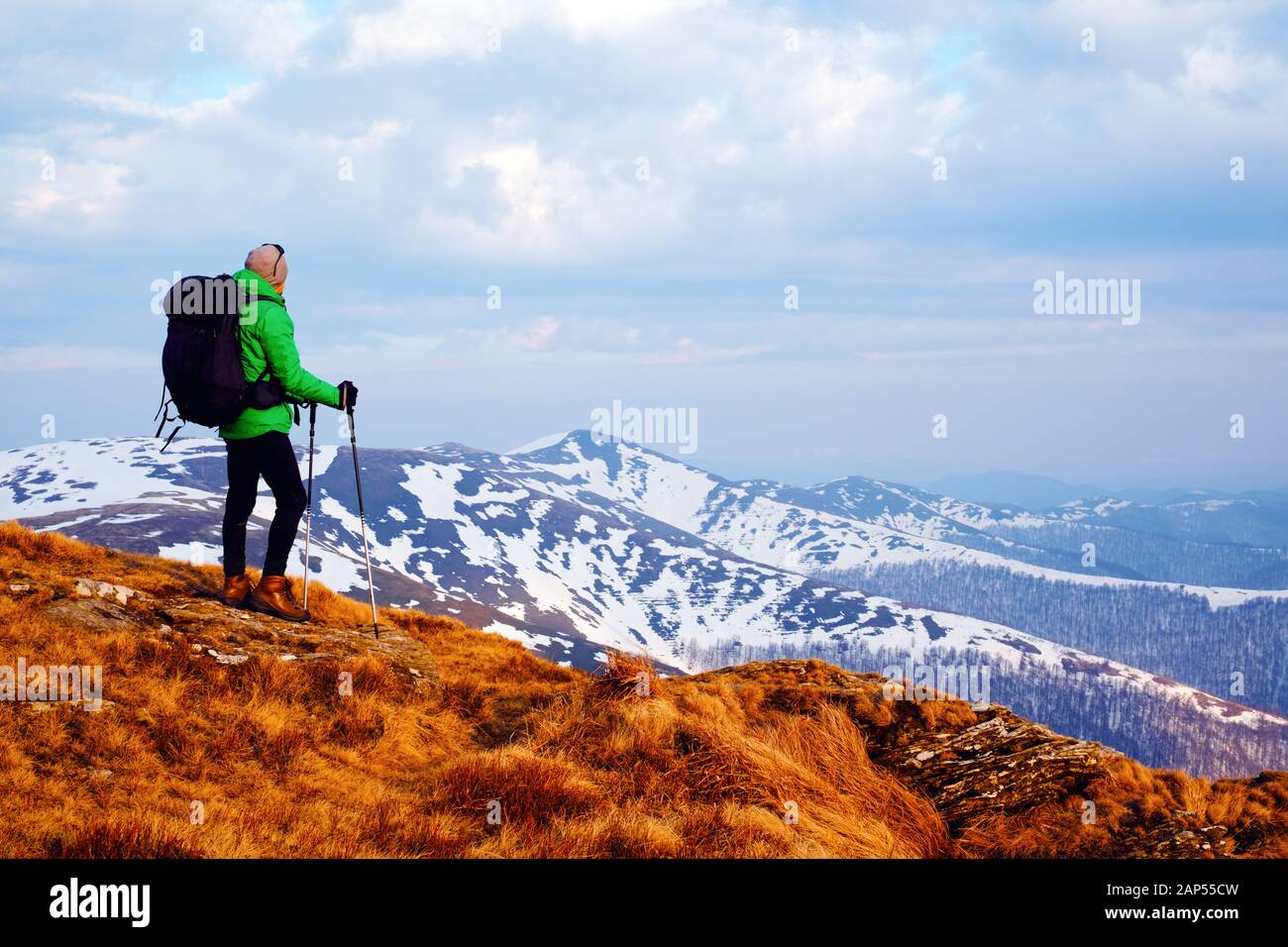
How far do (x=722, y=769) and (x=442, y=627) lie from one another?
902cm

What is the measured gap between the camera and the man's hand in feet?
37.4

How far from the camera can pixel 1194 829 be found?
11539mm

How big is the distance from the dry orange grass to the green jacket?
10.0ft

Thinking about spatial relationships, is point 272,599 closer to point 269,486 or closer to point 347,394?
point 269,486

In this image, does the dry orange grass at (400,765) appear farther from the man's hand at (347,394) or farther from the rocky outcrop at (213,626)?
the man's hand at (347,394)

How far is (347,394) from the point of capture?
37.9 ft

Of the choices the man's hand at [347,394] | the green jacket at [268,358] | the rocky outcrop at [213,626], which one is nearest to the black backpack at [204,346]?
the green jacket at [268,358]

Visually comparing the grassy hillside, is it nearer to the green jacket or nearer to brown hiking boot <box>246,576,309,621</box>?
brown hiking boot <box>246,576,309,621</box>

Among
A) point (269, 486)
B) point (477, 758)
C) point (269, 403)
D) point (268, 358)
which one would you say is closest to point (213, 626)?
point (269, 486)

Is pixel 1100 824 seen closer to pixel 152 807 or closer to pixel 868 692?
pixel 868 692

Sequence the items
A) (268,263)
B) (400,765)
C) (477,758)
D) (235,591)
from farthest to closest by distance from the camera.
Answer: (235,591), (268,263), (400,765), (477,758)

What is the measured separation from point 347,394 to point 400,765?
17.8ft
